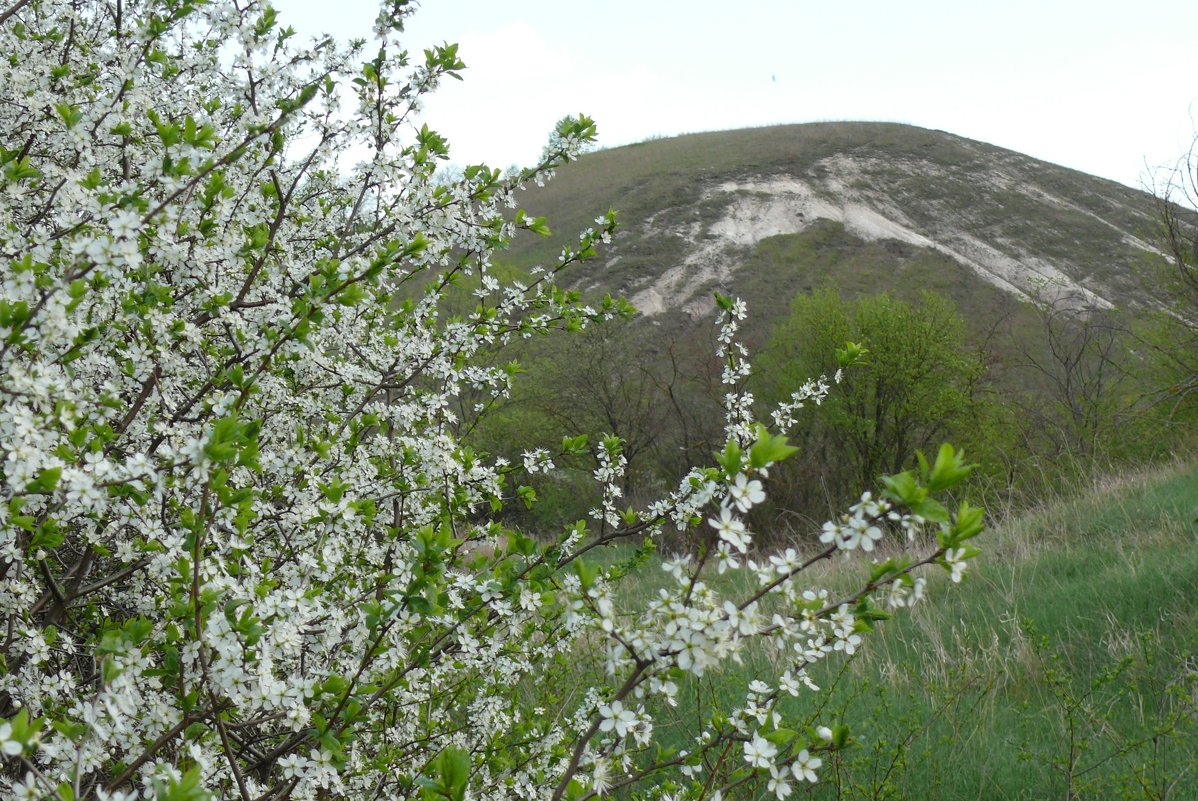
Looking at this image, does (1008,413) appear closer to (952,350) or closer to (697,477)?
(952,350)

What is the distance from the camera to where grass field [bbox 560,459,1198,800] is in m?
3.62

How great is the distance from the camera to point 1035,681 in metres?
4.63

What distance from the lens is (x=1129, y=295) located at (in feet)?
121

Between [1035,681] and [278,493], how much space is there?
14.4ft

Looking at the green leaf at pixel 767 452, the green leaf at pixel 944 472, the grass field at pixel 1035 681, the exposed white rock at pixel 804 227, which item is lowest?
the grass field at pixel 1035 681

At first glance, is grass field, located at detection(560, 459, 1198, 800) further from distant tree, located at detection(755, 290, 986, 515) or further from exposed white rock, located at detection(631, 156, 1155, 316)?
exposed white rock, located at detection(631, 156, 1155, 316)

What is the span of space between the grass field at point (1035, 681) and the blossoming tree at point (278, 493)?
0.96m

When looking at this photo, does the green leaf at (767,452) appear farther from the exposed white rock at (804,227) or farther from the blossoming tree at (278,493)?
the exposed white rock at (804,227)

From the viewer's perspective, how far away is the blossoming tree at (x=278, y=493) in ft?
5.41

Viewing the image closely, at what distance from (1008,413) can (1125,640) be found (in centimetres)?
988

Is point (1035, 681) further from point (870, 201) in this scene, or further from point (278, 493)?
point (870, 201)

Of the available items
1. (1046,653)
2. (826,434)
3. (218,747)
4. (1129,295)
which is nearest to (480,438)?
(826,434)

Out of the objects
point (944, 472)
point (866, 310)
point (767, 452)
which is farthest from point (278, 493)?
point (866, 310)

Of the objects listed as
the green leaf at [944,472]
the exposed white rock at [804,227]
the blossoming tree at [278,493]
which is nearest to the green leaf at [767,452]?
the blossoming tree at [278,493]
